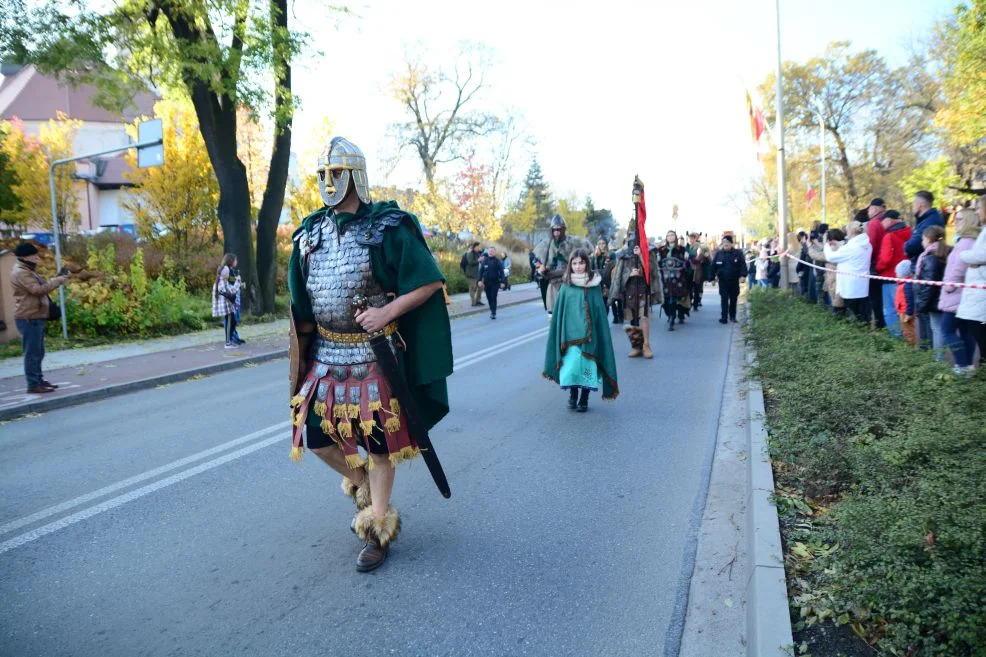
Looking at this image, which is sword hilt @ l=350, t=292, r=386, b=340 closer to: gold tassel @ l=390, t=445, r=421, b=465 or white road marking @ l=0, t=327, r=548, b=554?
gold tassel @ l=390, t=445, r=421, b=465

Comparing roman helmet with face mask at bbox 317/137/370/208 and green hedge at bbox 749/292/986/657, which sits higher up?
roman helmet with face mask at bbox 317/137/370/208

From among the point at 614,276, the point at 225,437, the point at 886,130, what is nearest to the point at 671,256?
the point at 614,276

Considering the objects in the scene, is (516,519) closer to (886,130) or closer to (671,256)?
(671,256)

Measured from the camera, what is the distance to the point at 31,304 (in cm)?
902

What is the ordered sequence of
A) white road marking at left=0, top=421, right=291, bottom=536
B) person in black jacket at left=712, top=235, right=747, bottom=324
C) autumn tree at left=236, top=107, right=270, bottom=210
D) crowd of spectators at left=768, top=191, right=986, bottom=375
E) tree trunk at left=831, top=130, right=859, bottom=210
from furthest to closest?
tree trunk at left=831, top=130, right=859, bottom=210, autumn tree at left=236, top=107, right=270, bottom=210, person in black jacket at left=712, top=235, right=747, bottom=324, crowd of spectators at left=768, top=191, right=986, bottom=375, white road marking at left=0, top=421, right=291, bottom=536

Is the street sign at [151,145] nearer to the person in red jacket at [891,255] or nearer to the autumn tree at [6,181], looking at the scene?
the autumn tree at [6,181]

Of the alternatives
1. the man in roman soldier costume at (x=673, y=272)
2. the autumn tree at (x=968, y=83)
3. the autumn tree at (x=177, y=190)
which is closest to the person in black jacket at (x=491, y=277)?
the man in roman soldier costume at (x=673, y=272)

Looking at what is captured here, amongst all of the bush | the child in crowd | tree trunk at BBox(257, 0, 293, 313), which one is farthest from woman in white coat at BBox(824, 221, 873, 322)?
the bush

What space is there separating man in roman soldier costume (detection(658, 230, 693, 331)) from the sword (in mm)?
12558

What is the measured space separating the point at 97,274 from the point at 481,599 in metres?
15.1

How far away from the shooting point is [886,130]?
39.4 m

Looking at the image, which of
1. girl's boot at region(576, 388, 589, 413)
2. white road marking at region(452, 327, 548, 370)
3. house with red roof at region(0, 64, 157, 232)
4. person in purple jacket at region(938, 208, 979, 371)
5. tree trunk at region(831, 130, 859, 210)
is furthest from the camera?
house with red roof at region(0, 64, 157, 232)

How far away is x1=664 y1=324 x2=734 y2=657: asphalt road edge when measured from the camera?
329 centimetres

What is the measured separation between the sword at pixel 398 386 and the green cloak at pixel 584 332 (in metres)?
3.93
